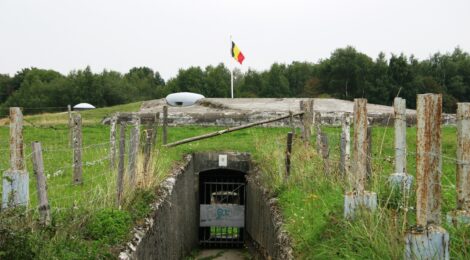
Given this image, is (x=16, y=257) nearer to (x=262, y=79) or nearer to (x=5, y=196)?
(x=5, y=196)

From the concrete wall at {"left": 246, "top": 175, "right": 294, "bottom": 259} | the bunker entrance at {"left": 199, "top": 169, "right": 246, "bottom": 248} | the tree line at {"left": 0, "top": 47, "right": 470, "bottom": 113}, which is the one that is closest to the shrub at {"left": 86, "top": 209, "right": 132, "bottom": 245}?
the concrete wall at {"left": 246, "top": 175, "right": 294, "bottom": 259}

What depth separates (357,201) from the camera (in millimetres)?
5793

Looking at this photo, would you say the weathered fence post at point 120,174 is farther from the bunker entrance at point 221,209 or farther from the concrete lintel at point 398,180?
the bunker entrance at point 221,209

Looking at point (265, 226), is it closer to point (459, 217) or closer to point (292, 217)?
point (292, 217)

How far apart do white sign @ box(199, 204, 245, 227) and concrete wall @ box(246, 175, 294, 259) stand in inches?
13.6

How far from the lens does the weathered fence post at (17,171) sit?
5871mm

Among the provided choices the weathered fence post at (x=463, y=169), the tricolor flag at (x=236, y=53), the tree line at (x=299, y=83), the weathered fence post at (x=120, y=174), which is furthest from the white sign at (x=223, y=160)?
the tree line at (x=299, y=83)

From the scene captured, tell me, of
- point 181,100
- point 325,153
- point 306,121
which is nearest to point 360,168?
point 325,153

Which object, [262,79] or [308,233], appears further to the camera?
[262,79]

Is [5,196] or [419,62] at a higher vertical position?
[419,62]

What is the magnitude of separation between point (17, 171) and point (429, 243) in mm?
4225

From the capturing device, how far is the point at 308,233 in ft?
20.9

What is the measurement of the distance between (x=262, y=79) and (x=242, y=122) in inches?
1863

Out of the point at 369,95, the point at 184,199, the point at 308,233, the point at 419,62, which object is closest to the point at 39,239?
the point at 308,233
